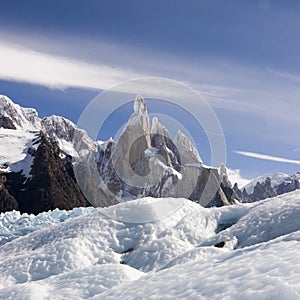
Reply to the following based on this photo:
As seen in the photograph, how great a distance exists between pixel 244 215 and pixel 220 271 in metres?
18.3

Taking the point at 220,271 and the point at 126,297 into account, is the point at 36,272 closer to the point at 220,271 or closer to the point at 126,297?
the point at 126,297

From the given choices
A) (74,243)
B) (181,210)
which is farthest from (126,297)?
(181,210)

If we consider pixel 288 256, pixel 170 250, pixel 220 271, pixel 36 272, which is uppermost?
pixel 288 256

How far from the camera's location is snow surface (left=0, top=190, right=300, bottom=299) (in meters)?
12.1

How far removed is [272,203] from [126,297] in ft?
56.5

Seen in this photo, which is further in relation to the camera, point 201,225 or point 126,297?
point 201,225

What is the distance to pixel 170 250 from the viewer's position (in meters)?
28.0

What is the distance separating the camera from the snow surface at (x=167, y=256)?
1211cm

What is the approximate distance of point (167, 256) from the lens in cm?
2742

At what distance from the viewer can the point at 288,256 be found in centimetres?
1289

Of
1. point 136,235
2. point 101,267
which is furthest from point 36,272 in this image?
point 101,267

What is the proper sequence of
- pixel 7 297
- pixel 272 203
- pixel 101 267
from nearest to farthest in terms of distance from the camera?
pixel 7 297, pixel 101 267, pixel 272 203

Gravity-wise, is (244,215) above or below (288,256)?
below

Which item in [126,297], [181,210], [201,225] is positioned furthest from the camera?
[181,210]
